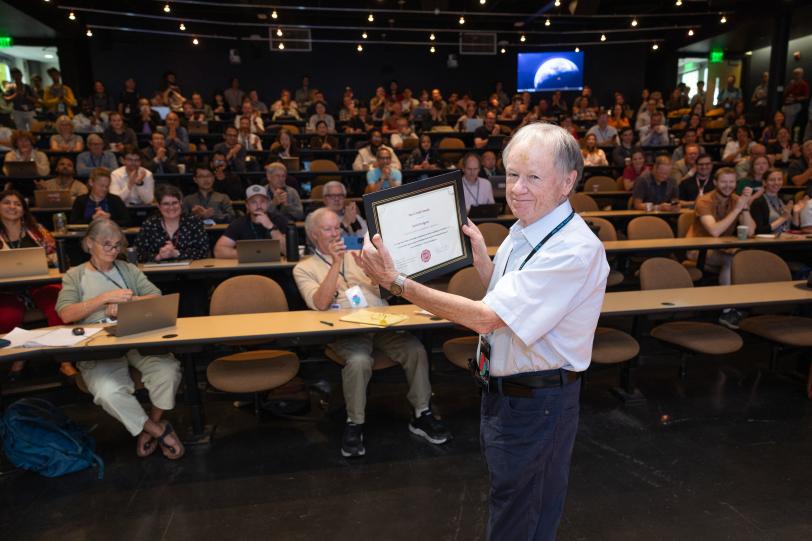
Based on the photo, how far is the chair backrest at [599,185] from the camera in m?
7.86

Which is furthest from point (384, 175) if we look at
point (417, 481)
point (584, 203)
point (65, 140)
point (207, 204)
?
point (65, 140)

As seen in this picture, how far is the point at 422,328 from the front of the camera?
2875mm

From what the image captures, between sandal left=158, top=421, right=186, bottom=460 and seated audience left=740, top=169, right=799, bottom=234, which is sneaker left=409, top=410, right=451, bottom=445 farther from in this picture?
seated audience left=740, top=169, right=799, bottom=234

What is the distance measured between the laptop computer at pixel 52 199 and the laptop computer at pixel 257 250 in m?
2.93

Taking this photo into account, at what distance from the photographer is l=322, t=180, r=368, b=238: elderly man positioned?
462 centimetres

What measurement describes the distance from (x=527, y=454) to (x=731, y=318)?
4.17m

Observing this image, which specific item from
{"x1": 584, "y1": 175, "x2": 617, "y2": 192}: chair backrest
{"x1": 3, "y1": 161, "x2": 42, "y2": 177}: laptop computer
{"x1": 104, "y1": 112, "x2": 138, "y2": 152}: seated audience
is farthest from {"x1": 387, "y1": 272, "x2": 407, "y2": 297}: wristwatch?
{"x1": 104, "y1": 112, "x2": 138, "y2": 152}: seated audience

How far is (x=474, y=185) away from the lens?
6215 millimetres

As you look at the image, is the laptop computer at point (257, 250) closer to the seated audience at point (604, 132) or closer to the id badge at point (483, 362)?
the id badge at point (483, 362)

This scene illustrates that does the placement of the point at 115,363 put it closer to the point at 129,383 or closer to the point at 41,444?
the point at 129,383

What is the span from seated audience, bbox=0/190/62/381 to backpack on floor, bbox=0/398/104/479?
3.89ft

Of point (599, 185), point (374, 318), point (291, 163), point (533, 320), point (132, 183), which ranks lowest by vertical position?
point (374, 318)

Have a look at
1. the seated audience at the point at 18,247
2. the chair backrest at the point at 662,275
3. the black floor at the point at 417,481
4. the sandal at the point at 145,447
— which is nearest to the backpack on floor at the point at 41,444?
the black floor at the point at 417,481

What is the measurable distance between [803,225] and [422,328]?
4.60m
